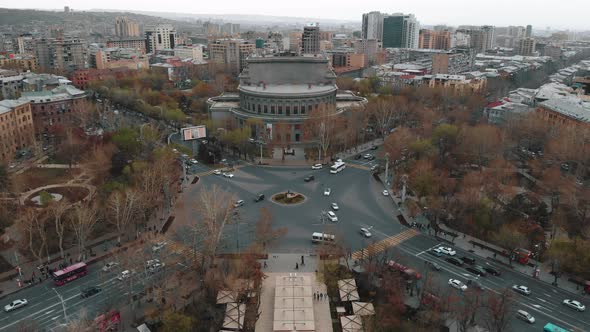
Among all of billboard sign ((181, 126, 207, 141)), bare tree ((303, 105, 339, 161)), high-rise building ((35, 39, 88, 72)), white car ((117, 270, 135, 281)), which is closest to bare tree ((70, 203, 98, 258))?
white car ((117, 270, 135, 281))

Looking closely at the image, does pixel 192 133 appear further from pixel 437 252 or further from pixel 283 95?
pixel 437 252

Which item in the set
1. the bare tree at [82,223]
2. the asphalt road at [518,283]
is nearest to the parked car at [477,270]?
the asphalt road at [518,283]

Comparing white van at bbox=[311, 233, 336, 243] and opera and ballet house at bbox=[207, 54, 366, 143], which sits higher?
opera and ballet house at bbox=[207, 54, 366, 143]

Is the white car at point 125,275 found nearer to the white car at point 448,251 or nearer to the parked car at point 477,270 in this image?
the white car at point 448,251

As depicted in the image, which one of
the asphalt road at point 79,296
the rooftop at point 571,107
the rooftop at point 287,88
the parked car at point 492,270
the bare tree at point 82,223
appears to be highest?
the rooftop at point 287,88

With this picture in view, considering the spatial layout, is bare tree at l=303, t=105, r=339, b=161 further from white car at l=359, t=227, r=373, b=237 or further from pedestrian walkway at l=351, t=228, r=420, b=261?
pedestrian walkway at l=351, t=228, r=420, b=261

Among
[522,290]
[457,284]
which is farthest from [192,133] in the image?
[522,290]
